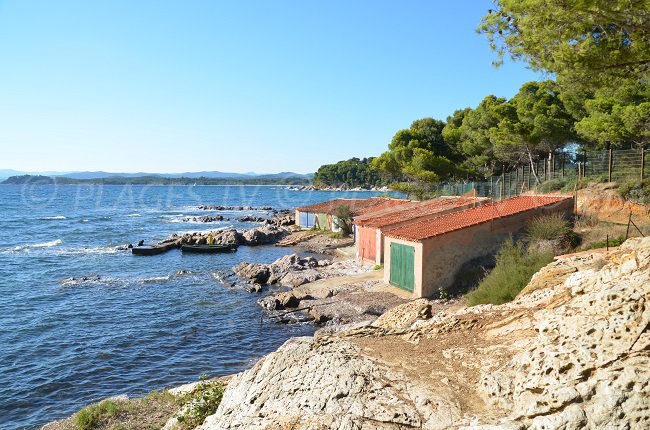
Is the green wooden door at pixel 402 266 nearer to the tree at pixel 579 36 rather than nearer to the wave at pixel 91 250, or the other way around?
the tree at pixel 579 36

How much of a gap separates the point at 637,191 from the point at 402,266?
11776mm

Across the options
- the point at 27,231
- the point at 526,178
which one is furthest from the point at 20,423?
the point at 27,231

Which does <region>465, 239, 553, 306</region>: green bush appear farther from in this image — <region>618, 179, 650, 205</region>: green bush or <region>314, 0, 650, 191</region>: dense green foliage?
<region>618, 179, 650, 205</region>: green bush

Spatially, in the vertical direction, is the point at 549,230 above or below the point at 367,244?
above

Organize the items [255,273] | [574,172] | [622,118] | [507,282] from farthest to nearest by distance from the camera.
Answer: [255,273] < [574,172] < [622,118] < [507,282]

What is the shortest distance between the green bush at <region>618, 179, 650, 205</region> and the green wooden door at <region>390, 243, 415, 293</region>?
1109 cm

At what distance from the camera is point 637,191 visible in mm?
23312

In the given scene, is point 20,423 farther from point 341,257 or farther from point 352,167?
point 352,167

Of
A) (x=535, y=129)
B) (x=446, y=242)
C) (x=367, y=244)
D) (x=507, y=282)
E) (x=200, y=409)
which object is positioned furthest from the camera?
(x=535, y=129)

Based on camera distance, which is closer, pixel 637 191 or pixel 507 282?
pixel 507 282

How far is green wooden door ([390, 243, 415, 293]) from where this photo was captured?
21.8 m

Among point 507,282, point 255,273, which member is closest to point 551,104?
point 255,273

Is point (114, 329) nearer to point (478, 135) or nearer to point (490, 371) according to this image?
point (490, 371)

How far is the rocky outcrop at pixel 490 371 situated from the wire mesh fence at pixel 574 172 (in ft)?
61.7
